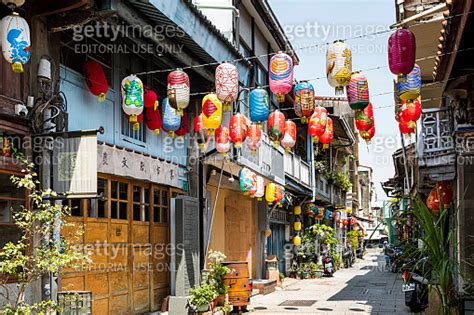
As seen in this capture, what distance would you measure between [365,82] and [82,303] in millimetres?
6959

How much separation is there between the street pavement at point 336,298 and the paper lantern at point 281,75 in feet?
15.3

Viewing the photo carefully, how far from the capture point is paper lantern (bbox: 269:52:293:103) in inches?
493

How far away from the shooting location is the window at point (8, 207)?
346 inches

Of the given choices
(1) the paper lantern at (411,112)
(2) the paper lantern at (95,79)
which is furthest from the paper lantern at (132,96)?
(1) the paper lantern at (411,112)

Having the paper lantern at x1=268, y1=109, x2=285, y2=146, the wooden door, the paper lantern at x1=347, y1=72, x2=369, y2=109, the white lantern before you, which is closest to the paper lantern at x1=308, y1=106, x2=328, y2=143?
the paper lantern at x1=268, y1=109, x2=285, y2=146

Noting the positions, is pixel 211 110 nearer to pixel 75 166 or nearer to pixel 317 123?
pixel 317 123

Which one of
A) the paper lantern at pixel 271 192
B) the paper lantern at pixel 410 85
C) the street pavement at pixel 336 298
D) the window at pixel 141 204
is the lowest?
the street pavement at pixel 336 298

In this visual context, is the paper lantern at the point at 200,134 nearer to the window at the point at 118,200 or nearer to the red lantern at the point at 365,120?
the window at the point at 118,200

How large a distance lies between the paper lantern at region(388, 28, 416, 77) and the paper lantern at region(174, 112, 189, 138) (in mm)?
6127

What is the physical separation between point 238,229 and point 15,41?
15.5m

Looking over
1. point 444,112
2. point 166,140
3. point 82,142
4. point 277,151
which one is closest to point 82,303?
point 82,142

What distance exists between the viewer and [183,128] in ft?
50.1

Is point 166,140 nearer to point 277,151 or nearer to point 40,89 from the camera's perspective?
point 40,89

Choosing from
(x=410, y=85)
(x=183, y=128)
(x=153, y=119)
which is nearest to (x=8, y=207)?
(x=153, y=119)
